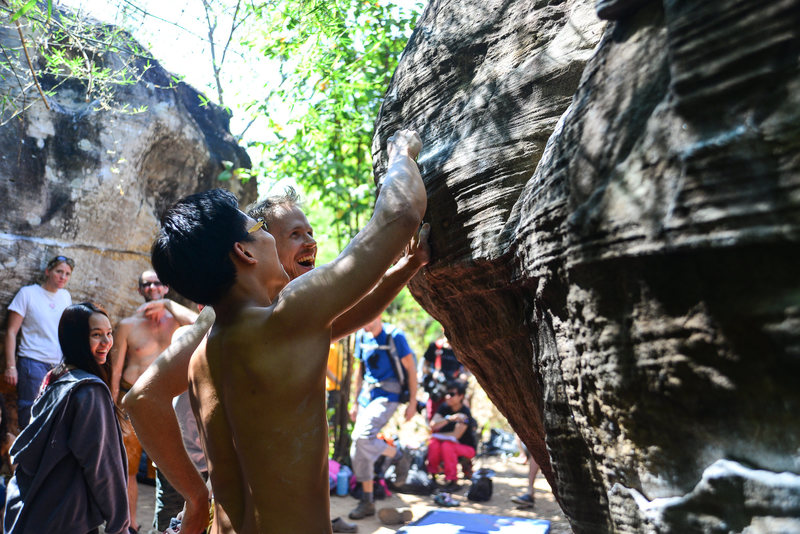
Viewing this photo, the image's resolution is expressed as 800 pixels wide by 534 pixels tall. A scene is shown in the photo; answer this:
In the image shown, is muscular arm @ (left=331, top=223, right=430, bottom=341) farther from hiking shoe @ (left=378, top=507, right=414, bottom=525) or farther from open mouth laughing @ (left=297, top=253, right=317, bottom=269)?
hiking shoe @ (left=378, top=507, right=414, bottom=525)

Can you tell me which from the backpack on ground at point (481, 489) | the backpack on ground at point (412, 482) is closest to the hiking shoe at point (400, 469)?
the backpack on ground at point (412, 482)

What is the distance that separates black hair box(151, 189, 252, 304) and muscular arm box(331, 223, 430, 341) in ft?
2.82

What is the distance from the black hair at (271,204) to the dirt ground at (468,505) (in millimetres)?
3952

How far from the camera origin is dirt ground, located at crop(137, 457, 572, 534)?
6535 millimetres

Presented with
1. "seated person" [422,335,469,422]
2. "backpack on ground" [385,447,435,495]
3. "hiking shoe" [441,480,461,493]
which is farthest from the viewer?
"seated person" [422,335,469,422]

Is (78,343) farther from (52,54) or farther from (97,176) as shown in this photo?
(97,176)

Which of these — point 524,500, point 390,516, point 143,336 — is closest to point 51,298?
point 143,336

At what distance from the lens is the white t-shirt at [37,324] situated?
22.1 ft

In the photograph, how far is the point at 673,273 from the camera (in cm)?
153

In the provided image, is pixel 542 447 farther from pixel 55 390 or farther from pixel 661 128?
pixel 55 390

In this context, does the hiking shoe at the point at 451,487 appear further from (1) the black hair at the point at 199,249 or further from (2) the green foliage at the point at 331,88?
(1) the black hair at the point at 199,249

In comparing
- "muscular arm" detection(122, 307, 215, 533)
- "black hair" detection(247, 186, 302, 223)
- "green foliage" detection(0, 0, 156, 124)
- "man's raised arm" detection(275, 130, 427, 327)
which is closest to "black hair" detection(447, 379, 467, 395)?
"green foliage" detection(0, 0, 156, 124)

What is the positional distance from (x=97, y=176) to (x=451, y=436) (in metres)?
5.36

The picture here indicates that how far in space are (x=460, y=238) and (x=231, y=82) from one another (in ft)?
18.3
